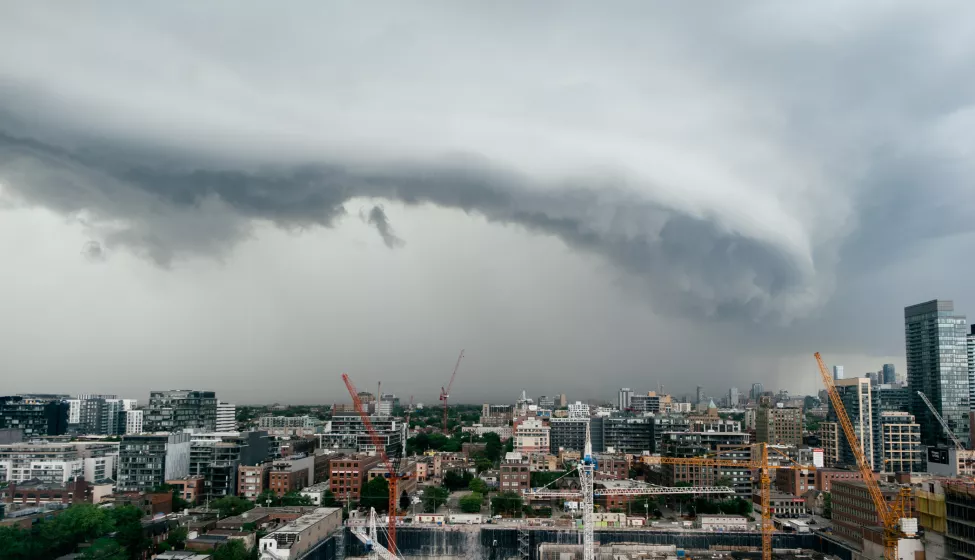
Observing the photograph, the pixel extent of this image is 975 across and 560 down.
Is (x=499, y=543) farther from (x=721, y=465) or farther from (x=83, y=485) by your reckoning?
(x=83, y=485)

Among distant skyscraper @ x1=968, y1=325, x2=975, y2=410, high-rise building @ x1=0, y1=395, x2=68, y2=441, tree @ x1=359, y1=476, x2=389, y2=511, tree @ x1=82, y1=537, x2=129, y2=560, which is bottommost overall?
tree @ x1=359, y1=476, x2=389, y2=511

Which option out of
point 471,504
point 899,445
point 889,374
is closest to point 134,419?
point 471,504

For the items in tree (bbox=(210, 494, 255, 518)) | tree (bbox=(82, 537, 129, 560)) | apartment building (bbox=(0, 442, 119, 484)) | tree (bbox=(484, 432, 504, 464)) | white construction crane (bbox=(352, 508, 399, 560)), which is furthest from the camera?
tree (bbox=(484, 432, 504, 464))

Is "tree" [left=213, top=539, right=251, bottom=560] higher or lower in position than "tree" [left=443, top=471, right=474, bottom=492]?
higher

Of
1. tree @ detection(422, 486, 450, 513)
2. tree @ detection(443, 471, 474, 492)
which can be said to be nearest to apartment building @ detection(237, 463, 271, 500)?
tree @ detection(422, 486, 450, 513)

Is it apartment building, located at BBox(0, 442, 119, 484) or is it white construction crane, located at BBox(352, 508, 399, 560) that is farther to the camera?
apartment building, located at BBox(0, 442, 119, 484)

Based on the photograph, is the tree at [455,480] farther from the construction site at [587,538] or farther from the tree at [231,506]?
Answer: the tree at [231,506]

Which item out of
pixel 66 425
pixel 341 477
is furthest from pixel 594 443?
pixel 66 425

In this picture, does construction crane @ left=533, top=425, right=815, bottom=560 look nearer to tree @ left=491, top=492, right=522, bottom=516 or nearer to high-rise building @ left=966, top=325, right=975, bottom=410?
tree @ left=491, top=492, right=522, bottom=516
